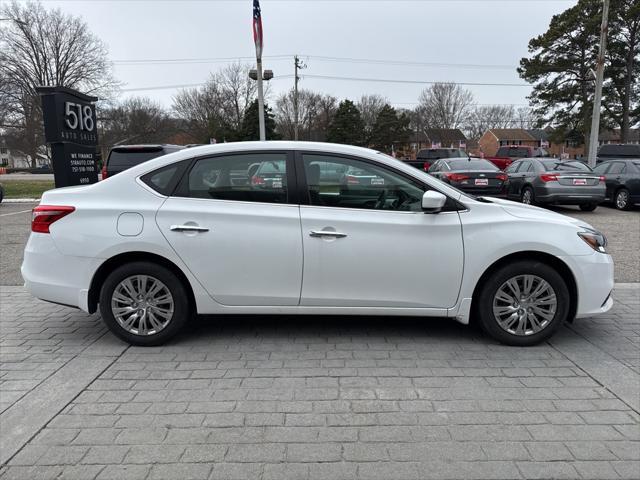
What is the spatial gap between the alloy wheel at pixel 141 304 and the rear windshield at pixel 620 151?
78.7ft

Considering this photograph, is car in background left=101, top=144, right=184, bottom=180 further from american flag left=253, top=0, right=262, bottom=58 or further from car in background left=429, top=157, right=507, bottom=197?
car in background left=429, top=157, right=507, bottom=197

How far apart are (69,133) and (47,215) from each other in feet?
11.3

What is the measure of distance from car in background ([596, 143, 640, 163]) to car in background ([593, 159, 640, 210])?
8.72 meters

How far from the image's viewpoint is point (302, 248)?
157 inches

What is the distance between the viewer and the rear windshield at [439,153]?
24391mm

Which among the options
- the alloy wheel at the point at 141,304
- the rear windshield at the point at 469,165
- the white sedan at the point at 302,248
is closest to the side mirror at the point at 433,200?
the white sedan at the point at 302,248

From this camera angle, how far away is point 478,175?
13695 millimetres

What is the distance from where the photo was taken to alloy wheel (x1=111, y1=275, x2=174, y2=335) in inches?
161

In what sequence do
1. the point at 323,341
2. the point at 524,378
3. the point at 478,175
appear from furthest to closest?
the point at 478,175
the point at 323,341
the point at 524,378

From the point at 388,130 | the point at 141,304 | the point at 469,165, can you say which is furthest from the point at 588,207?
the point at 388,130

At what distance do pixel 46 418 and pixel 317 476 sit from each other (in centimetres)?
184

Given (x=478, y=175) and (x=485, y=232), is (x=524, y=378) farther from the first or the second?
(x=478, y=175)

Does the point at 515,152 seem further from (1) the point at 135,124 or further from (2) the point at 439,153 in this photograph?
(1) the point at 135,124

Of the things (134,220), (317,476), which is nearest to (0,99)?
(134,220)
